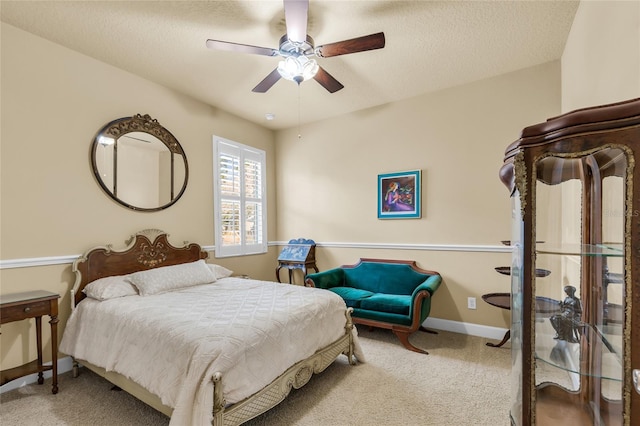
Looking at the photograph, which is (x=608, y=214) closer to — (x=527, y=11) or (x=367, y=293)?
(x=527, y=11)

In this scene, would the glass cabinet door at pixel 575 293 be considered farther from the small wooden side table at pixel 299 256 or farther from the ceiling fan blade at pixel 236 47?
the small wooden side table at pixel 299 256

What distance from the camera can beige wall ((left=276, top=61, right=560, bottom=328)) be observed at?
132 inches

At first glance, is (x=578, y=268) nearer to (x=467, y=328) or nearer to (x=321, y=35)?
(x=321, y=35)

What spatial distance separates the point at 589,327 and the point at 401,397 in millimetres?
1604

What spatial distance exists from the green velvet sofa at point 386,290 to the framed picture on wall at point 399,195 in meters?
0.62

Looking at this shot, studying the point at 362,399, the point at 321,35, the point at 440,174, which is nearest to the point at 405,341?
the point at 362,399

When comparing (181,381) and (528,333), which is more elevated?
(528,333)

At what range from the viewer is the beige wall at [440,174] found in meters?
3.36

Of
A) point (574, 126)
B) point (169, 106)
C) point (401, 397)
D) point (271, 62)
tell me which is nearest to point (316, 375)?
point (401, 397)

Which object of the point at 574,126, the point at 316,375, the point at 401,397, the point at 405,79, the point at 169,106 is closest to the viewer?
the point at 574,126

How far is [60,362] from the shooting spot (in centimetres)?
272

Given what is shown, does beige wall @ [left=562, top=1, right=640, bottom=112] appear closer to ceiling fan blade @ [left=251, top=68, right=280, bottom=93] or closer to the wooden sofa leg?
ceiling fan blade @ [left=251, top=68, right=280, bottom=93]

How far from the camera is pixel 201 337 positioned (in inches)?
70.3

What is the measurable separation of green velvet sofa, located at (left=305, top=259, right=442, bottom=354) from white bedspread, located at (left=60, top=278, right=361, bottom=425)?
0.70 meters
